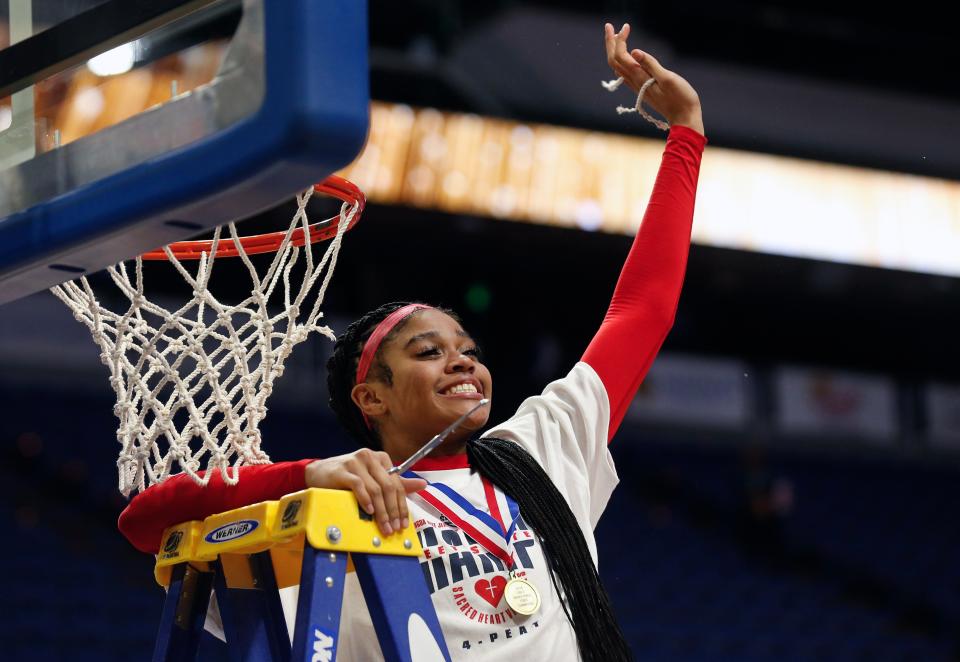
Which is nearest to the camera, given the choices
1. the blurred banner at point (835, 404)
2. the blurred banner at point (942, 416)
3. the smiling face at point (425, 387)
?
the smiling face at point (425, 387)

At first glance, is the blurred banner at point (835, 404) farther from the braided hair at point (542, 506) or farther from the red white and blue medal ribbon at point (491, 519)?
the red white and blue medal ribbon at point (491, 519)

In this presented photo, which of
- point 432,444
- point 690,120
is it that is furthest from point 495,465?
point 690,120

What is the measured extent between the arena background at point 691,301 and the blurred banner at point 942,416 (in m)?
0.44

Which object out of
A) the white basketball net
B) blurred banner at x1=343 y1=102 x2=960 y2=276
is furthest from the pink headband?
blurred banner at x1=343 y1=102 x2=960 y2=276

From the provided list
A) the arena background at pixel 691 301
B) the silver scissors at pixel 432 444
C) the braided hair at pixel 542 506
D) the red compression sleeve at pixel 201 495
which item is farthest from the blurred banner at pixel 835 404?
the red compression sleeve at pixel 201 495

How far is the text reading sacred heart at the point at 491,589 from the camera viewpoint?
2020 mm

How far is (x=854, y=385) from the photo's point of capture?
12.5 metres

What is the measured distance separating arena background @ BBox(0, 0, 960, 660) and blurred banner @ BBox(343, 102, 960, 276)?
2 cm

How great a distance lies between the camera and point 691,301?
11445mm

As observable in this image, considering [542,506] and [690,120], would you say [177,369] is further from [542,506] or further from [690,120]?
[690,120]

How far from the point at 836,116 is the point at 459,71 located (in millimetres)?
3534

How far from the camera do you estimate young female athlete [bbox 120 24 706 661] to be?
1.97m

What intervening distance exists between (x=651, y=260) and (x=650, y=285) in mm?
49

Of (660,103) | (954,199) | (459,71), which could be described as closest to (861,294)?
(954,199)
